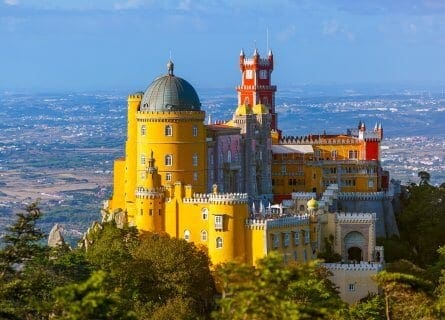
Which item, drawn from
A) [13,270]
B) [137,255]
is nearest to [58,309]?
[13,270]

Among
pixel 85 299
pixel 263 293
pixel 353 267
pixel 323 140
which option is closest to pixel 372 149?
pixel 323 140

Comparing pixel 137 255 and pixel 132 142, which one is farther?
pixel 132 142

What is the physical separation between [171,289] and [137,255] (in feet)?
11.5

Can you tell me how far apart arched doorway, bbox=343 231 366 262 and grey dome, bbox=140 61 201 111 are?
1462 cm

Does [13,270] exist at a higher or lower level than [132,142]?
lower

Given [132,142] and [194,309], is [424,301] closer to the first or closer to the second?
[194,309]

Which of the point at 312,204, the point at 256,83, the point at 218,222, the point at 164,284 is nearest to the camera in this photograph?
the point at 164,284

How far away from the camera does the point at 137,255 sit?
82.7 metres

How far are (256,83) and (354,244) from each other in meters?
32.3

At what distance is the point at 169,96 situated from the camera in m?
91.7

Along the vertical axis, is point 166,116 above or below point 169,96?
below

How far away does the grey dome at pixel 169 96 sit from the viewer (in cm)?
9169

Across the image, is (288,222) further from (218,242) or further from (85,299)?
(85,299)

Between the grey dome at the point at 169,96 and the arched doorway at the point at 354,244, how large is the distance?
1462cm
